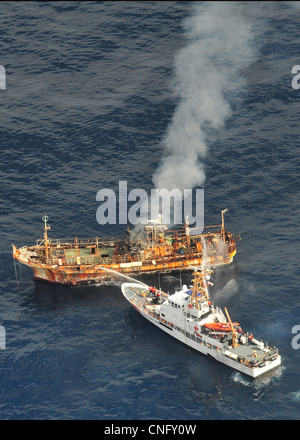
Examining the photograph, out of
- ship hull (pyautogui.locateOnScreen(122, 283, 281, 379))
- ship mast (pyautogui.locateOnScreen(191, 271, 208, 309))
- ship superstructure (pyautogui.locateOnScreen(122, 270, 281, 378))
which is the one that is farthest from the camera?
ship mast (pyautogui.locateOnScreen(191, 271, 208, 309))

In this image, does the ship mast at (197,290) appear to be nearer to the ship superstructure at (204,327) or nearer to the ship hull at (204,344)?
the ship superstructure at (204,327)


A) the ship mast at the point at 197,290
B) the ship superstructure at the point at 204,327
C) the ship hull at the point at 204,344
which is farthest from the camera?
the ship mast at the point at 197,290

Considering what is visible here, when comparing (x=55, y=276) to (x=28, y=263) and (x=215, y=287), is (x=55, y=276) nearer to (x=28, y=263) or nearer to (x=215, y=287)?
(x=28, y=263)

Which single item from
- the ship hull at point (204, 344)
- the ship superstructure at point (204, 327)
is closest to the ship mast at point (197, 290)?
the ship superstructure at point (204, 327)

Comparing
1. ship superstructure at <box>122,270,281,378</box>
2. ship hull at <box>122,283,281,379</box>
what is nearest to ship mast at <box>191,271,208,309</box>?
ship superstructure at <box>122,270,281,378</box>

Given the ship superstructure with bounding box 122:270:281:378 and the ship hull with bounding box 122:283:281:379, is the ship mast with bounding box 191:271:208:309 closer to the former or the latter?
the ship superstructure with bounding box 122:270:281:378

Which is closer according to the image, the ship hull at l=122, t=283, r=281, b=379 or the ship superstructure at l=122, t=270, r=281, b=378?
the ship hull at l=122, t=283, r=281, b=379

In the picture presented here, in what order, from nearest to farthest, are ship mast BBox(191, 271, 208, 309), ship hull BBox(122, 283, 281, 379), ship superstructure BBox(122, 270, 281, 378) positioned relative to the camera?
ship hull BBox(122, 283, 281, 379) < ship superstructure BBox(122, 270, 281, 378) < ship mast BBox(191, 271, 208, 309)
